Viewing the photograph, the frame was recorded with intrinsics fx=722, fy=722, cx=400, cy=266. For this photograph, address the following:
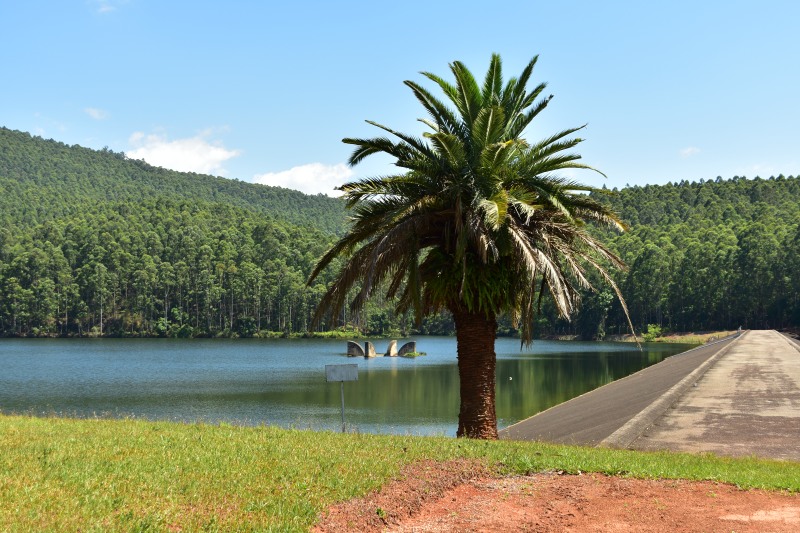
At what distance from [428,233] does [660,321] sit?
458 ft

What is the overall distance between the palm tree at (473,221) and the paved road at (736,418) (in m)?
4.75

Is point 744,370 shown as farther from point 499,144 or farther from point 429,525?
point 429,525

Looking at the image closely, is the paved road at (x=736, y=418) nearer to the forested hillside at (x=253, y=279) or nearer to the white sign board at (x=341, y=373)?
the white sign board at (x=341, y=373)

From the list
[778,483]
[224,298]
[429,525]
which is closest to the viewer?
[429,525]

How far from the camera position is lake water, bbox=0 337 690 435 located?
109 ft

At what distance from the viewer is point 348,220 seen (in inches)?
701

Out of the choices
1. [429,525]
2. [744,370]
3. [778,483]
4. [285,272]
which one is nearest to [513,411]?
[744,370]

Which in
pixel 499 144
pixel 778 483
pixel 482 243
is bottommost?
pixel 778 483

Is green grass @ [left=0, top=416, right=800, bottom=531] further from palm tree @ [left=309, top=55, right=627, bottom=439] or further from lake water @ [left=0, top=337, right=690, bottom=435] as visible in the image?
lake water @ [left=0, top=337, right=690, bottom=435]

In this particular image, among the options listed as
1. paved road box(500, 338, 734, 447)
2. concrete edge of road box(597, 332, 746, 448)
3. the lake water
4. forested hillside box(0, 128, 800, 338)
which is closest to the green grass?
concrete edge of road box(597, 332, 746, 448)

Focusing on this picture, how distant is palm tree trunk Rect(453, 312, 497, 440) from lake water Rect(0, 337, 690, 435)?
6.59 m

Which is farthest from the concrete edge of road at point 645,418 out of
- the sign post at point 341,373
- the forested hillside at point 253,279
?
the forested hillside at point 253,279

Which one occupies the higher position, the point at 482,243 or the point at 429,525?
the point at 482,243

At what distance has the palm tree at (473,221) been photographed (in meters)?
16.7
